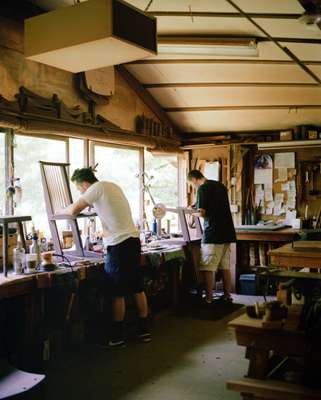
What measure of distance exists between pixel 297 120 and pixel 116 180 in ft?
8.58

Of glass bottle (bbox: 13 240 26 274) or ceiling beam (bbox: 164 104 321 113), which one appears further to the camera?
ceiling beam (bbox: 164 104 321 113)

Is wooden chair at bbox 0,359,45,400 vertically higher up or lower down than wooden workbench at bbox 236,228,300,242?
lower down

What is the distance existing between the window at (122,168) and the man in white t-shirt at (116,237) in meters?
1.48

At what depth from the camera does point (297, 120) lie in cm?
700

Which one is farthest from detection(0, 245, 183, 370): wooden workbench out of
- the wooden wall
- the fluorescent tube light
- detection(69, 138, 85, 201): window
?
the fluorescent tube light

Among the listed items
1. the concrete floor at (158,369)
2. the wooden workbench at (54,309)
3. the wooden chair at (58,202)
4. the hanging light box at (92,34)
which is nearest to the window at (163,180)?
the wooden workbench at (54,309)

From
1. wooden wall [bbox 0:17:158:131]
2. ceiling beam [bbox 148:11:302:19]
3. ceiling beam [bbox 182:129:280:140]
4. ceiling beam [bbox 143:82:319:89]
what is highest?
ceiling beam [bbox 148:11:302:19]

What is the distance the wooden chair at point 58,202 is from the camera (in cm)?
461

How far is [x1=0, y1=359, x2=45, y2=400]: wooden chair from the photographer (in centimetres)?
314

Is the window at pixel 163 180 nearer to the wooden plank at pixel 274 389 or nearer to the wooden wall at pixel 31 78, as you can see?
the wooden wall at pixel 31 78

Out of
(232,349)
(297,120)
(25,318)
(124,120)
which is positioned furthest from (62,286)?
(297,120)

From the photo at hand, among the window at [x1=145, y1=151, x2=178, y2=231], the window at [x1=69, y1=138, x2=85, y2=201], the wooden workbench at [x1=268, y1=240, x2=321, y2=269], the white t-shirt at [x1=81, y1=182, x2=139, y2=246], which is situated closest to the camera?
the wooden workbench at [x1=268, y1=240, x2=321, y2=269]

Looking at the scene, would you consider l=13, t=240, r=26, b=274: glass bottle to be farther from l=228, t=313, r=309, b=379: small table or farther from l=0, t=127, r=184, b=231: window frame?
l=228, t=313, r=309, b=379: small table

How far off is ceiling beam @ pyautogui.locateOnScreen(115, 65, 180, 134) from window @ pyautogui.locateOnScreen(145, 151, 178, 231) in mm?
508
